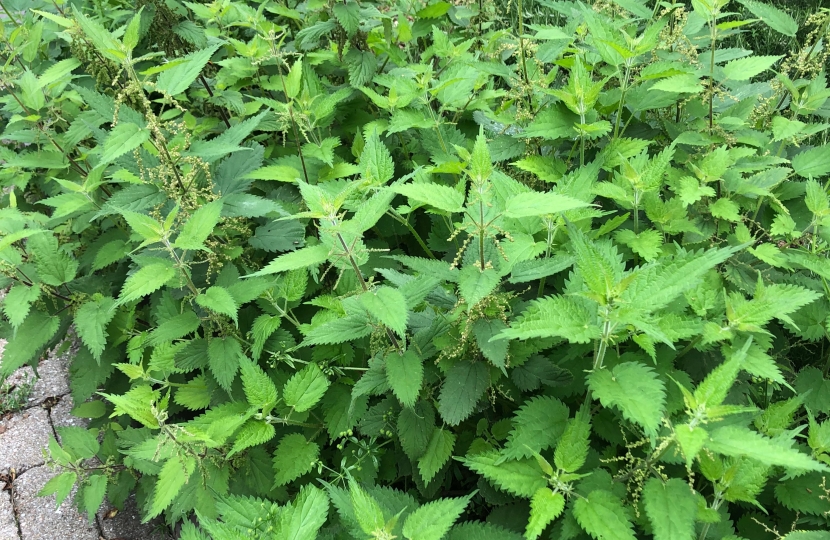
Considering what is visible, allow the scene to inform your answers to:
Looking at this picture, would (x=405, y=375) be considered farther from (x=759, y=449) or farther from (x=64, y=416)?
(x=64, y=416)

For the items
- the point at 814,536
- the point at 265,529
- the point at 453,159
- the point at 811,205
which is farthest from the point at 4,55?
the point at 814,536

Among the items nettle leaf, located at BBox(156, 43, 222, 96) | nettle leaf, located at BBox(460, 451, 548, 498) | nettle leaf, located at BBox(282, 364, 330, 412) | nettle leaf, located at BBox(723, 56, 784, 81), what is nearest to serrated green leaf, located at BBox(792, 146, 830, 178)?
nettle leaf, located at BBox(723, 56, 784, 81)

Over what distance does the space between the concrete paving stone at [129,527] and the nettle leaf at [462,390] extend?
5.51 feet

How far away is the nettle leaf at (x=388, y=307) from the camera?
114 centimetres

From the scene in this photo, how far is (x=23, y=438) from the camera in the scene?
266 cm

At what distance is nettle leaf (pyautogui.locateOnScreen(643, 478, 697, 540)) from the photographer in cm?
109

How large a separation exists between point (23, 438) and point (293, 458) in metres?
1.90

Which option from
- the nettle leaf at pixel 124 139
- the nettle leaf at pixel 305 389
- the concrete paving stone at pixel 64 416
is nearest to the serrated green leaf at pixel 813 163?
the nettle leaf at pixel 305 389

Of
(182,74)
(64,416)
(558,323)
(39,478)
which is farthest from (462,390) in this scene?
(64,416)

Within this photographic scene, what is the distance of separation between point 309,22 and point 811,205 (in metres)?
2.24

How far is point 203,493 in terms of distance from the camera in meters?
1.73

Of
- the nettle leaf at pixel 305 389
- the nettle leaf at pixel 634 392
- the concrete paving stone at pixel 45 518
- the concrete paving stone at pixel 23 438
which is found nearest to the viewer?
the nettle leaf at pixel 634 392

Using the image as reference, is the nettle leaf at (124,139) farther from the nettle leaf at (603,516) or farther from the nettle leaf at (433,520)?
the nettle leaf at (603,516)

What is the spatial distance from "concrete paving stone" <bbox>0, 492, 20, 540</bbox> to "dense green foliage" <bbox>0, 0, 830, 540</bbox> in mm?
585
